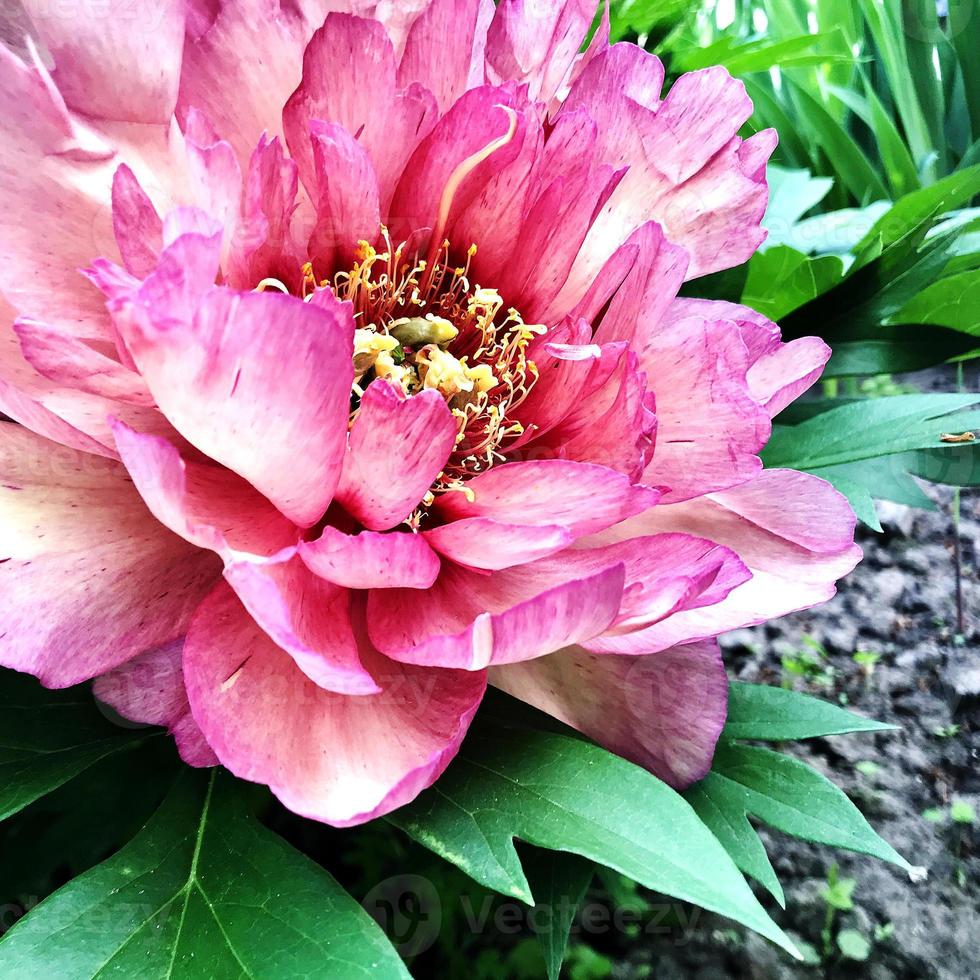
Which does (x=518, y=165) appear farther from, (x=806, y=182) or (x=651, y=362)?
(x=806, y=182)

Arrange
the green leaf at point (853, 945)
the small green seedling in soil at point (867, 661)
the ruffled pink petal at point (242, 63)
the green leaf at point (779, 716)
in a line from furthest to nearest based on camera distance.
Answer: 1. the small green seedling in soil at point (867, 661)
2. the green leaf at point (853, 945)
3. the green leaf at point (779, 716)
4. the ruffled pink petal at point (242, 63)

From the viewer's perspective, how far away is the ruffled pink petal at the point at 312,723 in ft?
1.07

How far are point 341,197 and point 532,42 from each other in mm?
141

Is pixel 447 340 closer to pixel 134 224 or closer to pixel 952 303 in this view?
pixel 134 224

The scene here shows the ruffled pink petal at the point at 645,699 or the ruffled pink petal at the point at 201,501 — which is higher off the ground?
the ruffled pink petal at the point at 201,501

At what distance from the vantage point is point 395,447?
1.16 feet

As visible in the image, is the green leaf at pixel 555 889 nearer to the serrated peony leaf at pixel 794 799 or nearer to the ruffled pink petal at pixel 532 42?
the serrated peony leaf at pixel 794 799

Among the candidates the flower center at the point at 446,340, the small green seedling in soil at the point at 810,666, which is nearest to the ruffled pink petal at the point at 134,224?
the flower center at the point at 446,340

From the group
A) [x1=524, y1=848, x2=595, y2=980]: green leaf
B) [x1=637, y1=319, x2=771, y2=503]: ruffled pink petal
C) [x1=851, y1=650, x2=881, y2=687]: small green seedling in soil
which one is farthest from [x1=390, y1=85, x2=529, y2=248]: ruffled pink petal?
[x1=851, y1=650, x2=881, y2=687]: small green seedling in soil

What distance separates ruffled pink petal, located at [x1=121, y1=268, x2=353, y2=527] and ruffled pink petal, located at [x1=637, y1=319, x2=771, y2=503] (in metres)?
0.16

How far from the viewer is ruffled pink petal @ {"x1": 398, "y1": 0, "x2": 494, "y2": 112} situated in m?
0.44

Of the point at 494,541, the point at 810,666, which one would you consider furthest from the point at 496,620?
the point at 810,666

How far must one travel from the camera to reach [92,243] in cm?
38

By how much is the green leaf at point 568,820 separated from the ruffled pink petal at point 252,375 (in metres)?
0.15
